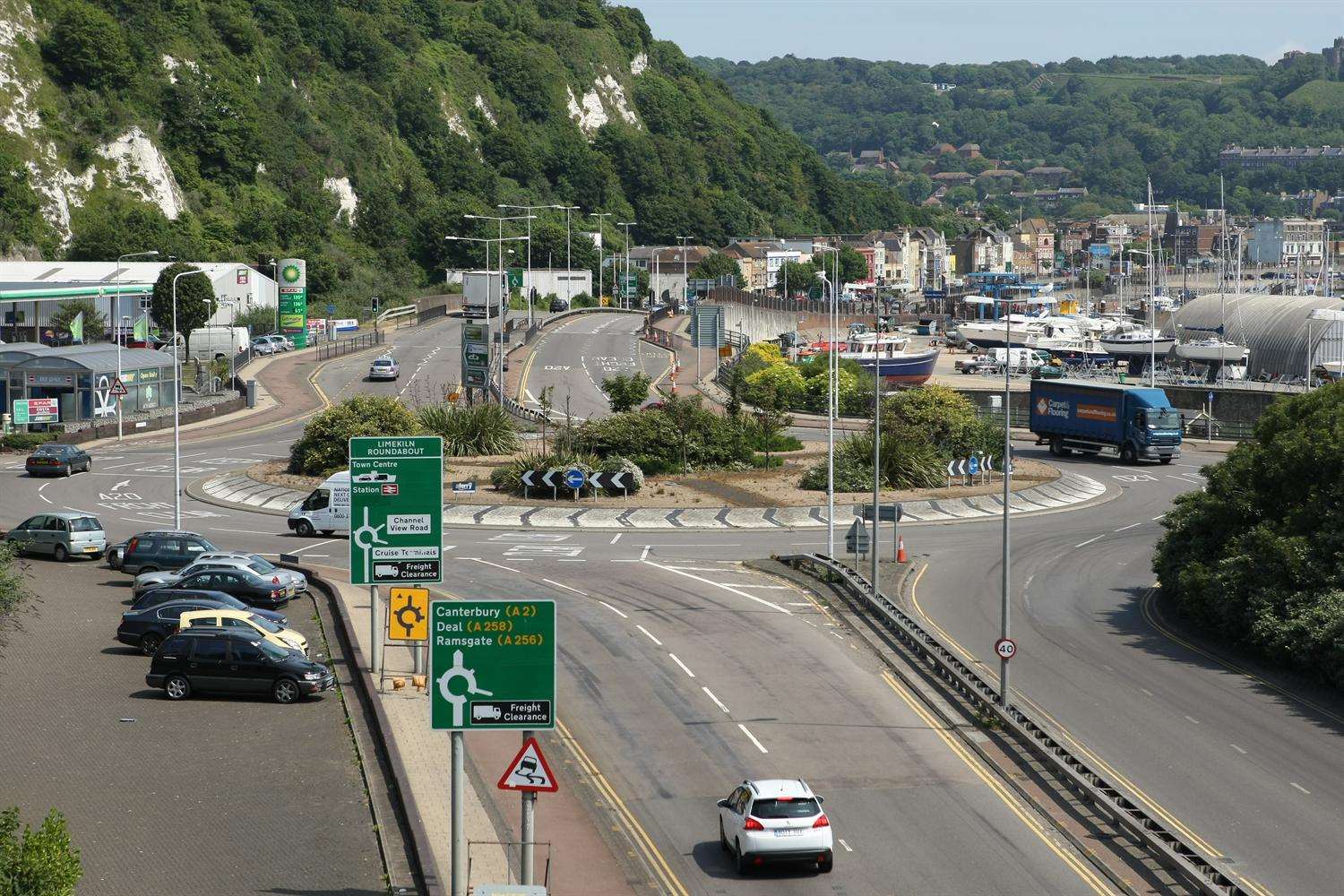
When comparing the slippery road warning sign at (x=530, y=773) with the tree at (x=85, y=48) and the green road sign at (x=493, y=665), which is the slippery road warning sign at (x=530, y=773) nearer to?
the green road sign at (x=493, y=665)

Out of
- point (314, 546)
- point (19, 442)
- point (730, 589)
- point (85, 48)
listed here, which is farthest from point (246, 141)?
point (730, 589)

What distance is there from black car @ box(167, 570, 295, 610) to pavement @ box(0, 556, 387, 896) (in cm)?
401

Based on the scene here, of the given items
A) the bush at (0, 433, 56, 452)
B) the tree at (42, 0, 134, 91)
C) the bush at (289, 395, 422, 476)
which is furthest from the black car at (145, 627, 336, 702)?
the tree at (42, 0, 134, 91)

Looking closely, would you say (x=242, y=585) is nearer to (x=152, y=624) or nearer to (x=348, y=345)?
(x=152, y=624)

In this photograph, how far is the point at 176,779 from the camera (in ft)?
91.5

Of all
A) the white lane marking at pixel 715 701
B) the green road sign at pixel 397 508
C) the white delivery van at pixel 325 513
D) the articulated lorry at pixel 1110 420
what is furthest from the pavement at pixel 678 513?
the green road sign at pixel 397 508

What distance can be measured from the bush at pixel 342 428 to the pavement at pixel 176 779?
78.5ft

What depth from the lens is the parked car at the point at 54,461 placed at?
6619 centimetres

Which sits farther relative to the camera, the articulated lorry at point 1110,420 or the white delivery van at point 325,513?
the articulated lorry at point 1110,420

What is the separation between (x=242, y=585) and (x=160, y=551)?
6807mm

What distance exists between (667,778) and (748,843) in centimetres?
528

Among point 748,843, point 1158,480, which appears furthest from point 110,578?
point 1158,480

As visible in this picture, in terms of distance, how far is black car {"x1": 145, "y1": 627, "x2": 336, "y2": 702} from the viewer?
33281 millimetres

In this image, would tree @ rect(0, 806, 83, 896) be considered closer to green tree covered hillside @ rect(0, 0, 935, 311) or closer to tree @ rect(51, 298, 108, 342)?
tree @ rect(51, 298, 108, 342)
